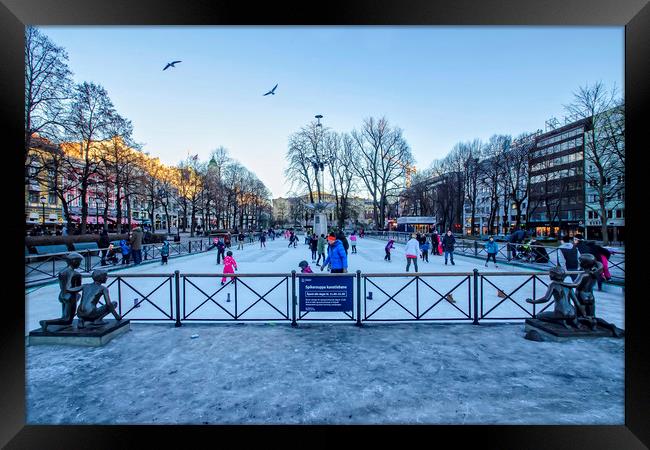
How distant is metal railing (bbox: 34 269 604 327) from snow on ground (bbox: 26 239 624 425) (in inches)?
14.2

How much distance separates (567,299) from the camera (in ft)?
17.6

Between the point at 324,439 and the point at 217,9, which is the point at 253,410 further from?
the point at 217,9

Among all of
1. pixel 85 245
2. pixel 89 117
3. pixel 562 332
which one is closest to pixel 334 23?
pixel 562 332

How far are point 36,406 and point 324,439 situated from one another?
12.0 ft

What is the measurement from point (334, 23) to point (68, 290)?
650 cm

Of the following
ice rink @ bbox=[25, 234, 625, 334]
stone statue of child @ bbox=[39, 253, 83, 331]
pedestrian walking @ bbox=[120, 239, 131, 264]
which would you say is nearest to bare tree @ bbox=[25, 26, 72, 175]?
pedestrian walking @ bbox=[120, 239, 131, 264]

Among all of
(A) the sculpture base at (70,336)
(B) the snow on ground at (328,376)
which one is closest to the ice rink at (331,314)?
(B) the snow on ground at (328,376)

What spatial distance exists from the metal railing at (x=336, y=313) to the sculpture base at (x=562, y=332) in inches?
20.1

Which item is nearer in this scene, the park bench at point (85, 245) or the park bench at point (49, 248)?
the park bench at point (49, 248)

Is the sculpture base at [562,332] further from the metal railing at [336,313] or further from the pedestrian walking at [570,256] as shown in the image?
the pedestrian walking at [570,256]

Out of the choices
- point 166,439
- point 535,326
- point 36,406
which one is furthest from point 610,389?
point 36,406

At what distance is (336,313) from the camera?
6.97 meters

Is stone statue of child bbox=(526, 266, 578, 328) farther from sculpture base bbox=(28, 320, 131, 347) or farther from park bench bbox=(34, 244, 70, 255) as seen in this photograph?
park bench bbox=(34, 244, 70, 255)

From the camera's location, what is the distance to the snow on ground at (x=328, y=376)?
321 centimetres
